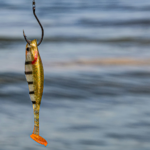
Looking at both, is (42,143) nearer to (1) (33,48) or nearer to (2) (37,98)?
(2) (37,98)

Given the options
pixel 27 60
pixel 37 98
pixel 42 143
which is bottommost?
pixel 42 143

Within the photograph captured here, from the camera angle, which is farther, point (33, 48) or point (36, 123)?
point (36, 123)

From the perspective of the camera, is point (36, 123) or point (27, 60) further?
point (36, 123)

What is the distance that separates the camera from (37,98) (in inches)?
41.9

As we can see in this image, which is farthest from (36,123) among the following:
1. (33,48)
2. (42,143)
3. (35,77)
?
(33,48)

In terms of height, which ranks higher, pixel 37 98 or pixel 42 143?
pixel 37 98

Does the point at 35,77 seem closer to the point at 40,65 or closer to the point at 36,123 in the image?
the point at 40,65

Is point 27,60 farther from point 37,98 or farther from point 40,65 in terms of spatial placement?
point 37,98

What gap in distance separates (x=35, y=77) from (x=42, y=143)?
347mm

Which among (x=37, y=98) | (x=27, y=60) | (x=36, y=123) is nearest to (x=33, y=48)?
(x=27, y=60)

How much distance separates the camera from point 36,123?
1.10 meters

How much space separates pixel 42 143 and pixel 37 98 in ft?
0.77

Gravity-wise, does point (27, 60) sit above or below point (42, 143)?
above

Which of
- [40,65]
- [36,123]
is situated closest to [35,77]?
[40,65]
